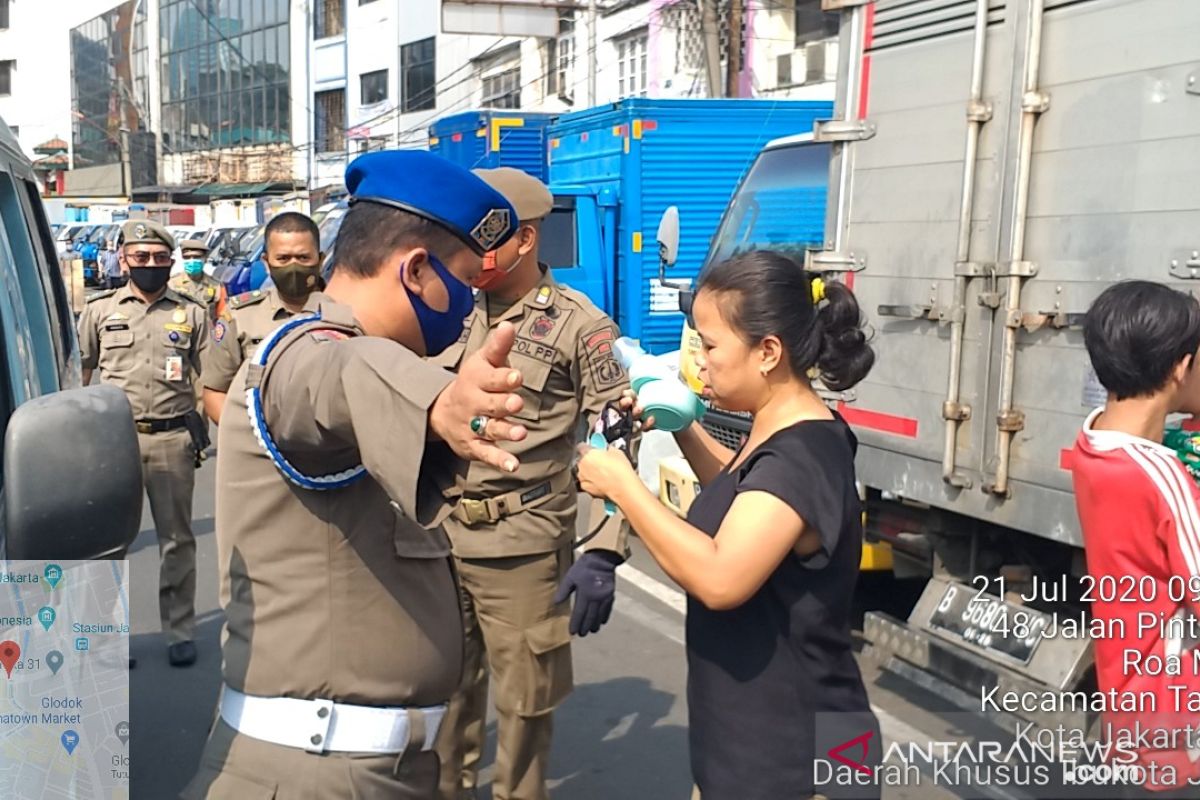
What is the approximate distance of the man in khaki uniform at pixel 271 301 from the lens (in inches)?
182

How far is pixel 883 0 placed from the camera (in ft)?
14.7

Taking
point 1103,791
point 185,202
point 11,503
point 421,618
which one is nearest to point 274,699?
point 421,618

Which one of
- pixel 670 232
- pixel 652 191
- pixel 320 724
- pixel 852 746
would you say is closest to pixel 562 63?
pixel 652 191

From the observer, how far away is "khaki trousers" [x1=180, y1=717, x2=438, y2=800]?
1.98 m

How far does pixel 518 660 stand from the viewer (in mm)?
3488

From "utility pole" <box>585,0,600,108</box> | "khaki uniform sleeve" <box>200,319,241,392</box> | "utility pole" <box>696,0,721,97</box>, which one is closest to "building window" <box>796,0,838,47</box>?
"utility pole" <box>696,0,721,97</box>

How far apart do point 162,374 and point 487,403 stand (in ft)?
14.7

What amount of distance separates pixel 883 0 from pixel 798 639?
10.1 ft

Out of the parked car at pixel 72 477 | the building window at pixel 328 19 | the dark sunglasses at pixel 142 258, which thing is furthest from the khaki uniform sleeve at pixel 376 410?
the building window at pixel 328 19

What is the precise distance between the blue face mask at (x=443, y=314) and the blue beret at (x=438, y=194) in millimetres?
65

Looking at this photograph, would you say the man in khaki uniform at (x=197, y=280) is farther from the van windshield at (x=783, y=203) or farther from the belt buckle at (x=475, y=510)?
the belt buckle at (x=475, y=510)

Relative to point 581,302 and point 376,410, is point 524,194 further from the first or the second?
point 376,410

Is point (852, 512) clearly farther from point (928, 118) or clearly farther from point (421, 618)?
point (928, 118)

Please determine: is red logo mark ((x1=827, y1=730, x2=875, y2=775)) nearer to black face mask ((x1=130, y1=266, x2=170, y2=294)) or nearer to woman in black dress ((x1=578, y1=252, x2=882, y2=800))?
woman in black dress ((x1=578, y1=252, x2=882, y2=800))
